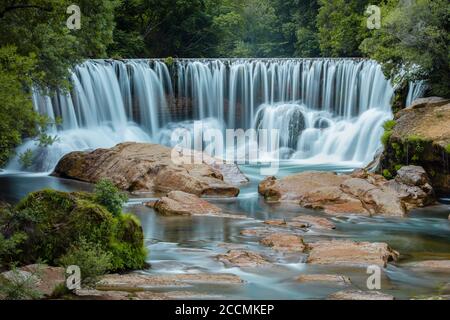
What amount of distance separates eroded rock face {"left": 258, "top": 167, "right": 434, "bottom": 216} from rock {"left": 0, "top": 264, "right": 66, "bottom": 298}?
32.3ft

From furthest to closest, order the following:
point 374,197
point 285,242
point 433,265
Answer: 1. point 374,197
2. point 285,242
3. point 433,265

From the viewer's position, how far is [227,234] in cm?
1501

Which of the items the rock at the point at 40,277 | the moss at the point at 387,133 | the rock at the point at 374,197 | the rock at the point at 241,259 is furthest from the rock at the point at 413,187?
the rock at the point at 40,277

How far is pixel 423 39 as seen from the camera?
75.6 feet

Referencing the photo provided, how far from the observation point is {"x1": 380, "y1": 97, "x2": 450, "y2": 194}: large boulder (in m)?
20.5

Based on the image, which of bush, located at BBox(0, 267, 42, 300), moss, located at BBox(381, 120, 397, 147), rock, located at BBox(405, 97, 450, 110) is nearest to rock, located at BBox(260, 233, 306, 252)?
bush, located at BBox(0, 267, 42, 300)

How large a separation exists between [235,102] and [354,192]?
1574 cm

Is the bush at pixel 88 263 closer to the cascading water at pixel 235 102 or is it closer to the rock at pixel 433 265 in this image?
the rock at pixel 433 265

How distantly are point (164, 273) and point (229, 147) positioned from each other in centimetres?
2189

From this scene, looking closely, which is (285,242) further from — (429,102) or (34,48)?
(429,102)

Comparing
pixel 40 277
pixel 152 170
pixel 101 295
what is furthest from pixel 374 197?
pixel 40 277
